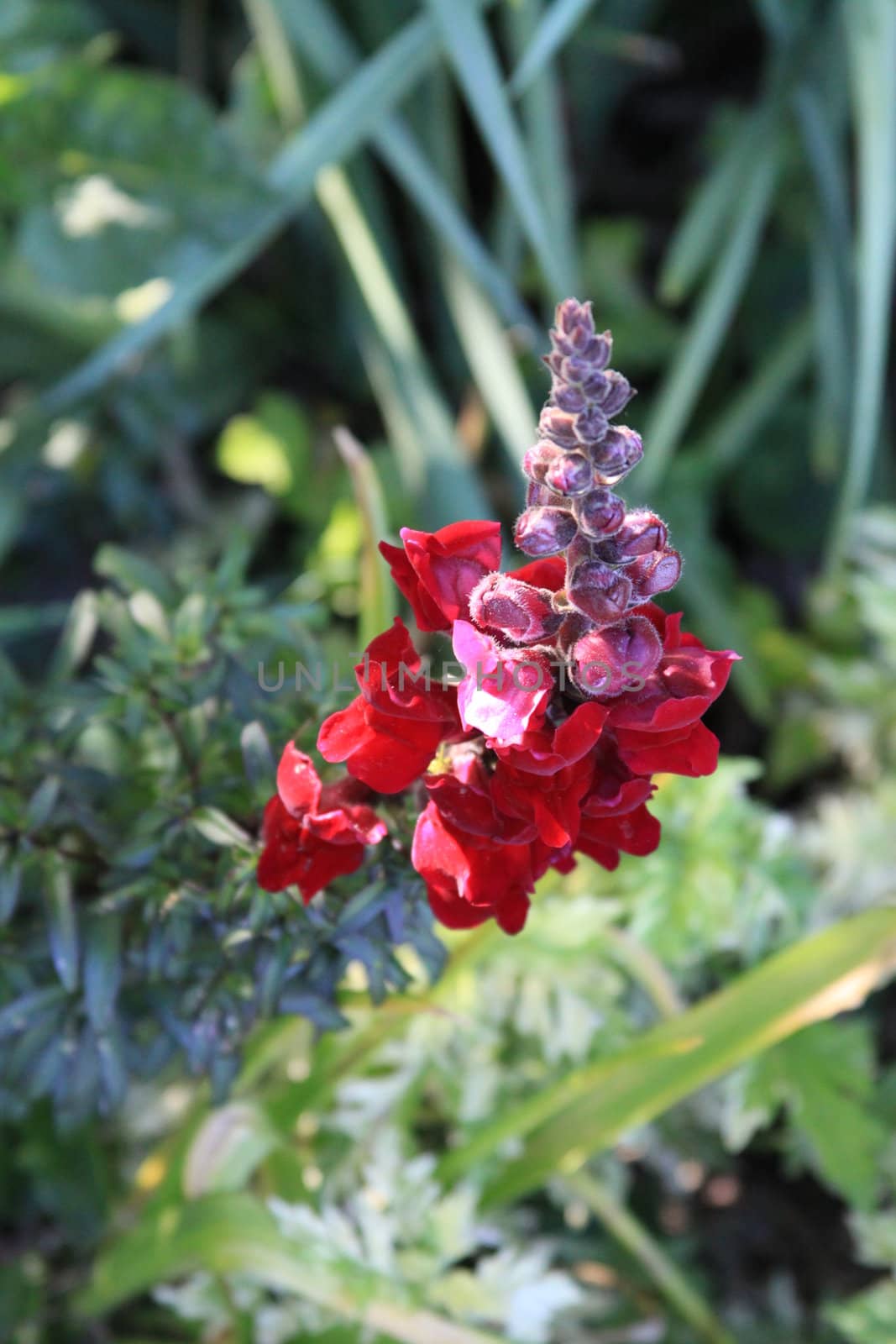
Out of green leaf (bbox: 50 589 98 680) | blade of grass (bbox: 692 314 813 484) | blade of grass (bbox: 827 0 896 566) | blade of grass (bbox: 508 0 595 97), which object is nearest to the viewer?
green leaf (bbox: 50 589 98 680)

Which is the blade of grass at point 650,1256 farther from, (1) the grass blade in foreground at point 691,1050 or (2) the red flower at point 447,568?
(2) the red flower at point 447,568

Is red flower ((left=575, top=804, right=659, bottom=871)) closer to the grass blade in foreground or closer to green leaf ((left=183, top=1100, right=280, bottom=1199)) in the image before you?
the grass blade in foreground

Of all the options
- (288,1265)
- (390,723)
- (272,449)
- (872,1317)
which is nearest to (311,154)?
(272,449)

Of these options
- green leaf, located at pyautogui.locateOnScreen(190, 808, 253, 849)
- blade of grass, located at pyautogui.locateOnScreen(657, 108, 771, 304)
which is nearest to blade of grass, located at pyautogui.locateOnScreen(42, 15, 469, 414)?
blade of grass, located at pyautogui.locateOnScreen(657, 108, 771, 304)

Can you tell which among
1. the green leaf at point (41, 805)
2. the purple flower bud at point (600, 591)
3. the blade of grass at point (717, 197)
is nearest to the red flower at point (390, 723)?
the purple flower bud at point (600, 591)

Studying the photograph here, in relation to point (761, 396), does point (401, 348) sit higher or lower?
higher

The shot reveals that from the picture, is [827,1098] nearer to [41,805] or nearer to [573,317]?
[41,805]
